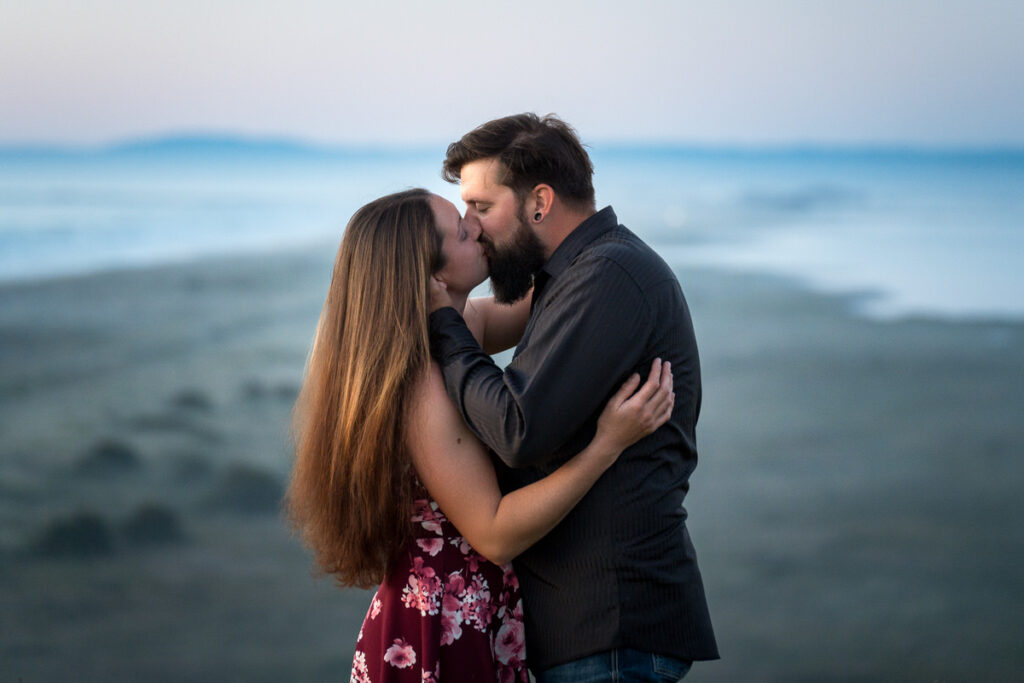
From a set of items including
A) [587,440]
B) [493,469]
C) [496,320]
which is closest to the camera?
[587,440]

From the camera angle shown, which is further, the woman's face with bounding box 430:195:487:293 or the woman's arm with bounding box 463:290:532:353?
the woman's arm with bounding box 463:290:532:353

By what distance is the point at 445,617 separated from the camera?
2186mm

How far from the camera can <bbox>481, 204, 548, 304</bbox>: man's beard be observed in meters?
2.33

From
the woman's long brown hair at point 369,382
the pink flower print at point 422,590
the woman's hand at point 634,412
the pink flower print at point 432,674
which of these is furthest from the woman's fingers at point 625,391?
the pink flower print at point 432,674

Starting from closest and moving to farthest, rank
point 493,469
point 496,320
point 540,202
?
point 493,469 → point 540,202 → point 496,320

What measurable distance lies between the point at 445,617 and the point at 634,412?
704mm

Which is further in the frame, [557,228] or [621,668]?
[557,228]

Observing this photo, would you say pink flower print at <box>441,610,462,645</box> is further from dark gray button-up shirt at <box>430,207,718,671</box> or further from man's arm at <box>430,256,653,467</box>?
man's arm at <box>430,256,653,467</box>

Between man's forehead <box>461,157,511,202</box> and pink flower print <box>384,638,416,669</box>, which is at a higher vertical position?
man's forehead <box>461,157,511,202</box>

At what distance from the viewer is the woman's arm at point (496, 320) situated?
2.77 metres

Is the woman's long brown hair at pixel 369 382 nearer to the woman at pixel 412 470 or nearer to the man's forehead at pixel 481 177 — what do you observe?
the woman at pixel 412 470

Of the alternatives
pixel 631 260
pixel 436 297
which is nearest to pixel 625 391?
pixel 631 260

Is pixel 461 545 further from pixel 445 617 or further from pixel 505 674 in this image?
pixel 505 674

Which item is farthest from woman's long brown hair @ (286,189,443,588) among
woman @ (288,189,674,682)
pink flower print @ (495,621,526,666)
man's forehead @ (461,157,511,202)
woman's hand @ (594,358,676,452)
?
woman's hand @ (594,358,676,452)
